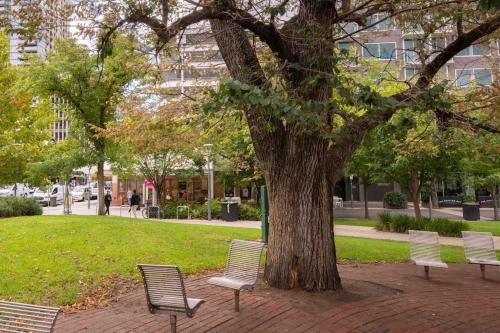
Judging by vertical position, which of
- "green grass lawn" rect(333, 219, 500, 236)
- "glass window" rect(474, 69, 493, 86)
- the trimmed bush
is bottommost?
"green grass lawn" rect(333, 219, 500, 236)

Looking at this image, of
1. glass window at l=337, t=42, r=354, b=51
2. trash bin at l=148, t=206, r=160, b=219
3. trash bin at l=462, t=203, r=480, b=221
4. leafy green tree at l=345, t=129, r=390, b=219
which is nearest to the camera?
glass window at l=337, t=42, r=354, b=51

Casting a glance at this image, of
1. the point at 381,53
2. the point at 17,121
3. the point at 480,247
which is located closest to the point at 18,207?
the point at 17,121

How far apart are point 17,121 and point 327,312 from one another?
850 inches

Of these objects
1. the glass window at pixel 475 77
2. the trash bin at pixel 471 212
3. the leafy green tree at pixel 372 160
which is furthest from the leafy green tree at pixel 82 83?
the trash bin at pixel 471 212

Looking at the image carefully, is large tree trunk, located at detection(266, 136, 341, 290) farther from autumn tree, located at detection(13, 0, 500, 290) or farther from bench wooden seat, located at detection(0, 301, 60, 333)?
bench wooden seat, located at detection(0, 301, 60, 333)

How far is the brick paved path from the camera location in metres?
5.45

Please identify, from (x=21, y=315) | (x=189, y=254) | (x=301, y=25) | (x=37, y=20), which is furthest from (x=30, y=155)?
(x=21, y=315)

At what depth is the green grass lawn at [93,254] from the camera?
6965mm

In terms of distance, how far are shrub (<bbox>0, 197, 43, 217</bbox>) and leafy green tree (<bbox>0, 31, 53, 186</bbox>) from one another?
2782 millimetres

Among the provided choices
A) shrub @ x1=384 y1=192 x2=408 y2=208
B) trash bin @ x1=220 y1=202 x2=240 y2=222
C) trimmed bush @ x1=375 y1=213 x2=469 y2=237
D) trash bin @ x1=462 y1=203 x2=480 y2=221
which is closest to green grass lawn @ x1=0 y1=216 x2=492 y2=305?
trimmed bush @ x1=375 y1=213 x2=469 y2=237

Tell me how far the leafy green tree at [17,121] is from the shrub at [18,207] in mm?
2782

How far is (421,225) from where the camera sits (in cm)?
1738

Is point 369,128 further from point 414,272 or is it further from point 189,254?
point 189,254

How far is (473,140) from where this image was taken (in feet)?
50.3
